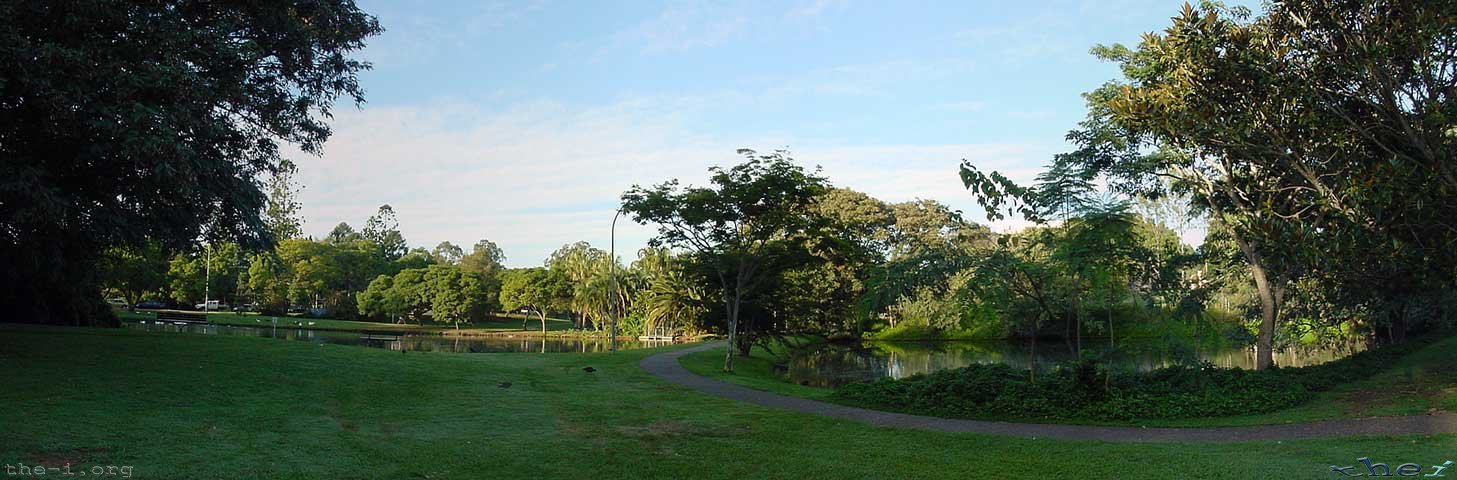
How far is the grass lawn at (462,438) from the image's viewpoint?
7.98 metres

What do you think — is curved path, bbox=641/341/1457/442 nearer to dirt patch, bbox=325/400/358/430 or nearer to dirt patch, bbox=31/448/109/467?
dirt patch, bbox=325/400/358/430

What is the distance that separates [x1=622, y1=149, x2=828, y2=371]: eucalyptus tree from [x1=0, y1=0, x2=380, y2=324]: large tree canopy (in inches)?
321

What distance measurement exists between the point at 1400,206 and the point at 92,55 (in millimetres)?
16107

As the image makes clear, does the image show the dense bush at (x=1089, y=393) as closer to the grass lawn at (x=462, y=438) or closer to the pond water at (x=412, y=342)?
the grass lawn at (x=462, y=438)

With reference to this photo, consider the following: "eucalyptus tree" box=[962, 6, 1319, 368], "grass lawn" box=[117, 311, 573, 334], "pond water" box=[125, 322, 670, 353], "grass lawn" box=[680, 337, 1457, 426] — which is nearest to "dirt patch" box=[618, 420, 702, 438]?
"grass lawn" box=[680, 337, 1457, 426]

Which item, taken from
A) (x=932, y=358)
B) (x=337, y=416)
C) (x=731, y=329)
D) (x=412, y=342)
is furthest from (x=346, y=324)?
(x=337, y=416)

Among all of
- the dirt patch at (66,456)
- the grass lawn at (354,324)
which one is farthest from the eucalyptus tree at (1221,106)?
the grass lawn at (354,324)

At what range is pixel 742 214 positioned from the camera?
2075 centimetres

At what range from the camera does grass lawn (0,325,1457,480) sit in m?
7.98

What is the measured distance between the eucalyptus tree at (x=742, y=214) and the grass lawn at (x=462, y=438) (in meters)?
6.72

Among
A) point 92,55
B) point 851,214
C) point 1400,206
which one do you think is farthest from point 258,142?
point 851,214

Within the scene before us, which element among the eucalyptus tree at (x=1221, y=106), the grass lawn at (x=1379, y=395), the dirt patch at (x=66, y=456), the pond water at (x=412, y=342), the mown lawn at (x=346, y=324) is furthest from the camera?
the mown lawn at (x=346, y=324)

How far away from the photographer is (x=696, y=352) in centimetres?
2548

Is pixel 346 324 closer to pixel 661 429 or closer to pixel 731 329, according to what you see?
pixel 731 329
